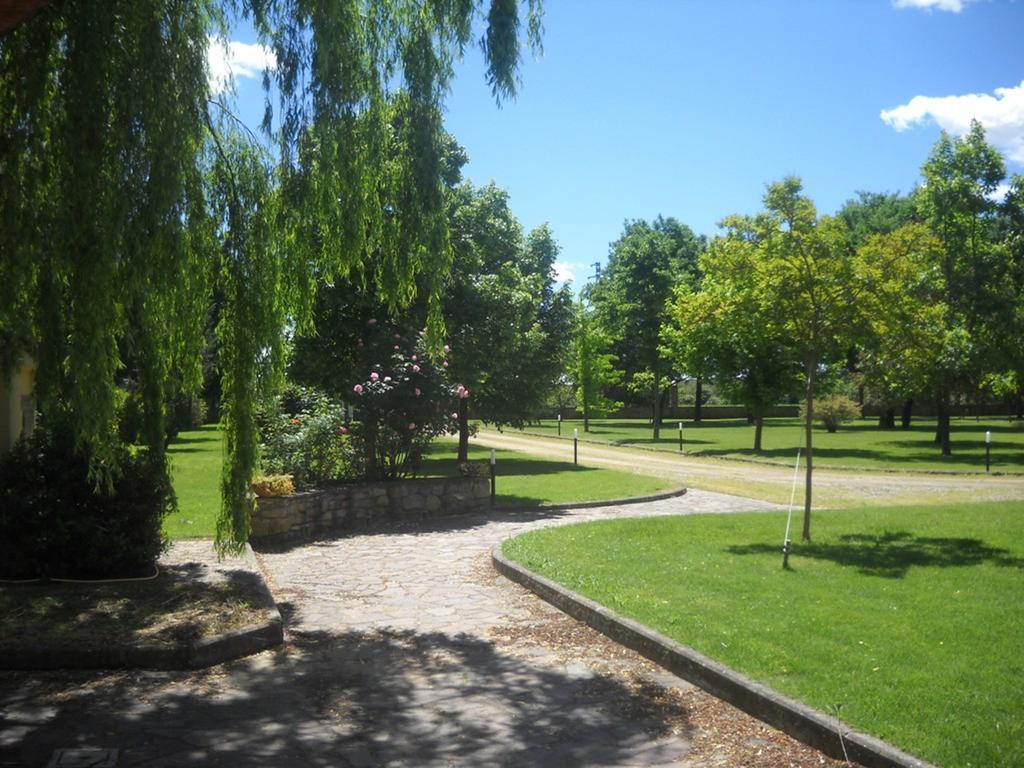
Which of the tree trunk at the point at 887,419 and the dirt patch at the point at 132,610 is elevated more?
the tree trunk at the point at 887,419

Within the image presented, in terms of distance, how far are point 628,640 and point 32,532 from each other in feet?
19.9

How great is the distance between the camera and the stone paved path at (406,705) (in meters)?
5.58

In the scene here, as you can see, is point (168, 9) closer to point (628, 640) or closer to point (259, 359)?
point (259, 359)

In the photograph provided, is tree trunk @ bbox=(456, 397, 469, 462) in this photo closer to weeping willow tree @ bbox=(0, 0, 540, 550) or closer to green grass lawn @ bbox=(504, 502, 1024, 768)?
green grass lawn @ bbox=(504, 502, 1024, 768)

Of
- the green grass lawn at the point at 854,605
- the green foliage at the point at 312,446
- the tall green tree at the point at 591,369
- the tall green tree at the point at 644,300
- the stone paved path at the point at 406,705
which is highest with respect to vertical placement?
the tall green tree at the point at 644,300

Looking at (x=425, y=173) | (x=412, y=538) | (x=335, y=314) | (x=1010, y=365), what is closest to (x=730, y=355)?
(x=1010, y=365)

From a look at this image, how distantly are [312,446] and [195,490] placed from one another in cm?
647

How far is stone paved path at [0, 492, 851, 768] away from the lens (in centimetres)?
558

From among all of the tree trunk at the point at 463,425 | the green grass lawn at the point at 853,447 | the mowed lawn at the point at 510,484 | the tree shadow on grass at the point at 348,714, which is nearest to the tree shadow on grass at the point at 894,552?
the tree shadow on grass at the point at 348,714

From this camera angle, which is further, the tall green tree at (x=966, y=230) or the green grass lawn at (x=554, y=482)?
the tall green tree at (x=966, y=230)

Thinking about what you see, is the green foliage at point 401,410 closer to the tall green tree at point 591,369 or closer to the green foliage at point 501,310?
the green foliage at point 501,310

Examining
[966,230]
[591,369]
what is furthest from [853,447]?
[591,369]

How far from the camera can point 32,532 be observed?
953cm

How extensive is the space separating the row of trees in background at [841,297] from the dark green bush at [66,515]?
8.42 meters
